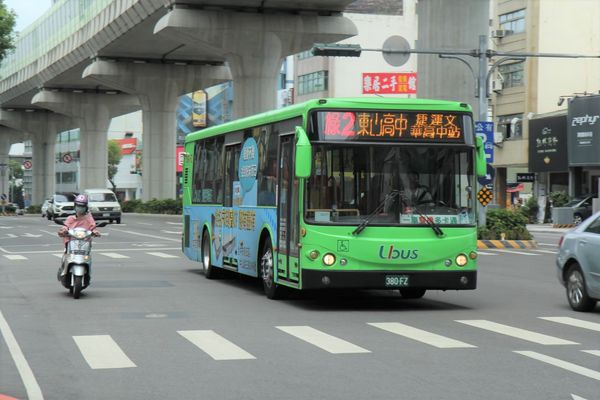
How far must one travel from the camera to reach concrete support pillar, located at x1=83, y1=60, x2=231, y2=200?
7156 centimetres

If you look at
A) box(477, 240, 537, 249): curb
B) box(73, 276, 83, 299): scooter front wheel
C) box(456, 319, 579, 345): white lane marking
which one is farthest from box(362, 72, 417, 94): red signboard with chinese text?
box(456, 319, 579, 345): white lane marking

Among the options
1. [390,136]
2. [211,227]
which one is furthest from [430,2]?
[390,136]

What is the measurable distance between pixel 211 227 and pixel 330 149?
639cm

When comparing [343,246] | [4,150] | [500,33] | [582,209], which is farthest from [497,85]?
[4,150]

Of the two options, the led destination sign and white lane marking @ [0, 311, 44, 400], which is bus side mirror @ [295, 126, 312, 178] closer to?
the led destination sign

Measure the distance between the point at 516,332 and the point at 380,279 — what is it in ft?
8.93

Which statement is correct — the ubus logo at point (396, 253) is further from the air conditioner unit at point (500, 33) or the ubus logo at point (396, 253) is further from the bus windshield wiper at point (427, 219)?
the air conditioner unit at point (500, 33)

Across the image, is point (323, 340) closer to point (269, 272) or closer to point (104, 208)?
point (269, 272)

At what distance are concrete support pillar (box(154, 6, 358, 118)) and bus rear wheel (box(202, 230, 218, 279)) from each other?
Answer: 3003 centimetres

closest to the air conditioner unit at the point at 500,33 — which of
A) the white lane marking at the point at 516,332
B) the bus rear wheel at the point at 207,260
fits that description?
the bus rear wheel at the point at 207,260

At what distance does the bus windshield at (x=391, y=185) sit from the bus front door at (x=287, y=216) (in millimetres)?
502

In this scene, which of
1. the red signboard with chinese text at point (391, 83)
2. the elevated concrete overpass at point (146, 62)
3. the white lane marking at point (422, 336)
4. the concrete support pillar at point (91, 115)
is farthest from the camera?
the red signboard with chinese text at point (391, 83)

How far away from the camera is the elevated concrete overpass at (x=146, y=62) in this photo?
52.3 meters

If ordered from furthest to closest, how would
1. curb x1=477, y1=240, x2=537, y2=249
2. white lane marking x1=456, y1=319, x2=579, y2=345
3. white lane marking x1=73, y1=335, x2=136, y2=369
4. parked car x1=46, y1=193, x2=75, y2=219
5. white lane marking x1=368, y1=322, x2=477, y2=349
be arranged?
parked car x1=46, y1=193, x2=75, y2=219 < curb x1=477, y1=240, x2=537, y2=249 < white lane marking x1=456, y1=319, x2=579, y2=345 < white lane marking x1=368, y1=322, x2=477, y2=349 < white lane marking x1=73, y1=335, x2=136, y2=369
